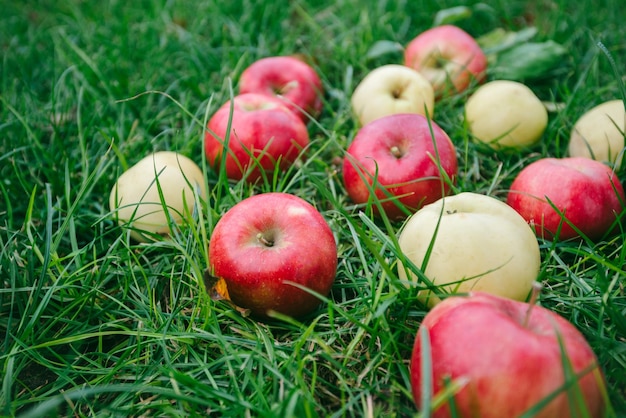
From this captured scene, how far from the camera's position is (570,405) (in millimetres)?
1305

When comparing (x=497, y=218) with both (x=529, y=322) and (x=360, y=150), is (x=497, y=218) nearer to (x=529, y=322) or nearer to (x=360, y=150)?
(x=529, y=322)

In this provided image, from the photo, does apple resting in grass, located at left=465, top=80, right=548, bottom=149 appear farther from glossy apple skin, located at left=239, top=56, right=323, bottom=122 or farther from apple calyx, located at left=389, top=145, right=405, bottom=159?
glossy apple skin, located at left=239, top=56, right=323, bottom=122

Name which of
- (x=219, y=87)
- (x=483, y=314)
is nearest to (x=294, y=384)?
(x=483, y=314)

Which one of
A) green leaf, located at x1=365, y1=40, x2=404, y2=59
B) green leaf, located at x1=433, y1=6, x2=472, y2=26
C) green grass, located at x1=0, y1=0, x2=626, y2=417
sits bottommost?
green grass, located at x1=0, y1=0, x2=626, y2=417

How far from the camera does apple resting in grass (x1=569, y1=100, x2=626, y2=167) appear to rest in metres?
2.70

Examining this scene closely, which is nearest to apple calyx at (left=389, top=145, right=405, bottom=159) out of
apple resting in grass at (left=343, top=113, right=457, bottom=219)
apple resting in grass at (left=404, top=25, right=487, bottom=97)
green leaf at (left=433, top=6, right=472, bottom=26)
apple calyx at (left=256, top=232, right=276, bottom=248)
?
apple resting in grass at (left=343, top=113, right=457, bottom=219)

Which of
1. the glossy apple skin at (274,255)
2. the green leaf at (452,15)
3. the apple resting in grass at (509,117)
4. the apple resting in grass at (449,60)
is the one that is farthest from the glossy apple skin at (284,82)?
the glossy apple skin at (274,255)

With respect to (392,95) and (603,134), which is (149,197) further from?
(603,134)

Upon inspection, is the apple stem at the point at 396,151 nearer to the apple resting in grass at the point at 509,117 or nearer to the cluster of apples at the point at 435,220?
the cluster of apples at the point at 435,220

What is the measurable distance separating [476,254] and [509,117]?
1357 mm

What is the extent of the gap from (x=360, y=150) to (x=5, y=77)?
8.14ft

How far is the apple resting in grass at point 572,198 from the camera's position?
2.26 meters

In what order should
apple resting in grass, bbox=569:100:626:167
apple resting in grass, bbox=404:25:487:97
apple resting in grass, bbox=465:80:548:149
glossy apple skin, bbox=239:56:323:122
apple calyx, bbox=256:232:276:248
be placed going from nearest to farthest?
apple calyx, bbox=256:232:276:248
apple resting in grass, bbox=569:100:626:167
apple resting in grass, bbox=465:80:548:149
glossy apple skin, bbox=239:56:323:122
apple resting in grass, bbox=404:25:487:97

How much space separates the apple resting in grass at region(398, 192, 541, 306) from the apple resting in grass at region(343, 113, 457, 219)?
0.43 m
